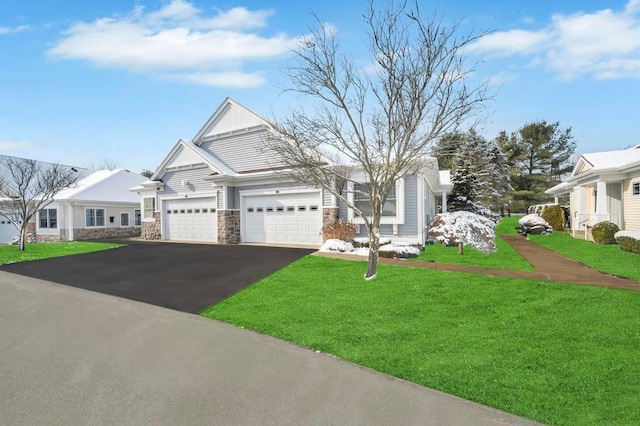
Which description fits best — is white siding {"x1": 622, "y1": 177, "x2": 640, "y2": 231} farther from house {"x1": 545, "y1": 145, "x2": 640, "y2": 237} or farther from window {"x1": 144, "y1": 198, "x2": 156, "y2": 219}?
window {"x1": 144, "y1": 198, "x2": 156, "y2": 219}

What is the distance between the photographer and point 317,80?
29.0 feet

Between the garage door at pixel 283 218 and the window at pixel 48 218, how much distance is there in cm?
1653

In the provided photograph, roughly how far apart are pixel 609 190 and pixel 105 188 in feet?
108

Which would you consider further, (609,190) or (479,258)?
(609,190)

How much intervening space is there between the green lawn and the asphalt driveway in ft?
16.1

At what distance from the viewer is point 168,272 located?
10523mm

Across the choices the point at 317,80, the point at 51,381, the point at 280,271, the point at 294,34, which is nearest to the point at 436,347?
the point at 51,381

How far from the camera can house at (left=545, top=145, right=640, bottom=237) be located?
1434cm

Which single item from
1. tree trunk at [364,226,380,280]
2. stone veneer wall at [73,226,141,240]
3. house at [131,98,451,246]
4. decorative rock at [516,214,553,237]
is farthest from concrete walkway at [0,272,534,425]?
stone veneer wall at [73,226,141,240]

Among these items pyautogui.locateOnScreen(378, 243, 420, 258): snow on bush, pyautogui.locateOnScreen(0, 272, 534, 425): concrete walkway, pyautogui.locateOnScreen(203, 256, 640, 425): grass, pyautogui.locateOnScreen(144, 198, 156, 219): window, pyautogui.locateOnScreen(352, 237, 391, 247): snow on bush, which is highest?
pyautogui.locateOnScreen(144, 198, 156, 219): window

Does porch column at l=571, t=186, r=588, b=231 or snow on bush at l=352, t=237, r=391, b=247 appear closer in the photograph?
snow on bush at l=352, t=237, r=391, b=247

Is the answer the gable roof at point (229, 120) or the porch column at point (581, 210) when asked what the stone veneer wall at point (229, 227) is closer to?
the gable roof at point (229, 120)

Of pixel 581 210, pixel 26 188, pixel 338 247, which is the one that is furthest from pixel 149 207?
pixel 581 210

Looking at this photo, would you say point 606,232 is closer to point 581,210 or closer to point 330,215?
point 581,210
